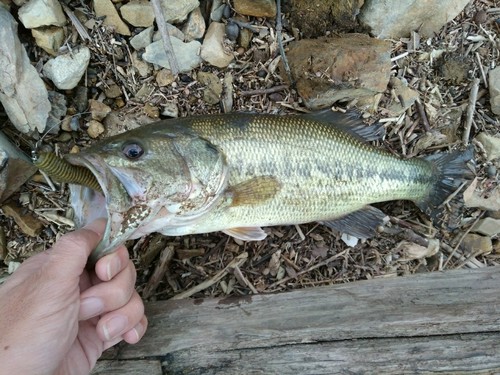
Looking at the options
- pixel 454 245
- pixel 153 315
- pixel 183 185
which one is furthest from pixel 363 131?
pixel 153 315

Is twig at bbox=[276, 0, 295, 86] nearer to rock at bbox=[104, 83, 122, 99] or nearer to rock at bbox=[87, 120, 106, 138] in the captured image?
rock at bbox=[104, 83, 122, 99]

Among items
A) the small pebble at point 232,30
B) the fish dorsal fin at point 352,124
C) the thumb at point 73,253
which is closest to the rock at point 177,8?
the small pebble at point 232,30

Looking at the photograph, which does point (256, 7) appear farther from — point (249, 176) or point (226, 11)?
point (249, 176)

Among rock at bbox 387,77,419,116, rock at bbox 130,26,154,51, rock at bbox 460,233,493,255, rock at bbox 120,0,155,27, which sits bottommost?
rock at bbox 460,233,493,255

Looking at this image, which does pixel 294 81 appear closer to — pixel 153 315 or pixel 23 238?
pixel 153 315

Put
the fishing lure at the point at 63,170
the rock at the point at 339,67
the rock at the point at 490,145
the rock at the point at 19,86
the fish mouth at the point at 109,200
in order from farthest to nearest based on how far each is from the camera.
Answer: the rock at the point at 490,145 < the rock at the point at 339,67 < the rock at the point at 19,86 < the fish mouth at the point at 109,200 < the fishing lure at the point at 63,170

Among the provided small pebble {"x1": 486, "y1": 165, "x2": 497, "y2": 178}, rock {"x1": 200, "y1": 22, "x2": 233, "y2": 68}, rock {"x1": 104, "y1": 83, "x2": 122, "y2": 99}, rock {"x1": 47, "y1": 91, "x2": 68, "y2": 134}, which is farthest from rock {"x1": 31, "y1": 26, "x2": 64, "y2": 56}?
small pebble {"x1": 486, "y1": 165, "x2": 497, "y2": 178}

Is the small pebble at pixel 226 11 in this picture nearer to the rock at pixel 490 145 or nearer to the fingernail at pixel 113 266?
the fingernail at pixel 113 266
